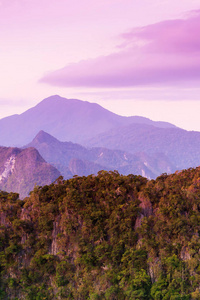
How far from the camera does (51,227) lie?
1989cm

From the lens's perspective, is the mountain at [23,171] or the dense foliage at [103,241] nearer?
the dense foliage at [103,241]

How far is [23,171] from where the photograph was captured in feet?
531

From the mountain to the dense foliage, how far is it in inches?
5432

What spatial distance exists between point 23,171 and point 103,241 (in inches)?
5751

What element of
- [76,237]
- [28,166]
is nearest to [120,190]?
[76,237]

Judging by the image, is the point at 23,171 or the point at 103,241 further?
the point at 23,171

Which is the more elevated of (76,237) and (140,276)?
(76,237)

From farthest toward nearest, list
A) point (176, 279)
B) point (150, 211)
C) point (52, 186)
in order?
point (52, 186)
point (150, 211)
point (176, 279)

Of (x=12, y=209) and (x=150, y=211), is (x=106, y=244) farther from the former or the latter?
(x=12, y=209)

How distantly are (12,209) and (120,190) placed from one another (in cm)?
556

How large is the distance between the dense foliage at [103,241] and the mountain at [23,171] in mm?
137980

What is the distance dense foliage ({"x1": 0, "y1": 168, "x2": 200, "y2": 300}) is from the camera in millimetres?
17500

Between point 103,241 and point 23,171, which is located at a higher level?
point 103,241

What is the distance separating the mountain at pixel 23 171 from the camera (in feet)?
521
